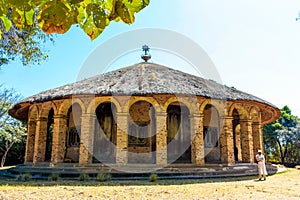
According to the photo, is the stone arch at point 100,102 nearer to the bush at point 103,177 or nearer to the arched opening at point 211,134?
the bush at point 103,177

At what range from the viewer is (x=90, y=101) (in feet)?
40.9

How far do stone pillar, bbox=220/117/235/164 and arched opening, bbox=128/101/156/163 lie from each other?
135 inches

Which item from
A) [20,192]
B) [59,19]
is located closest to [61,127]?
[20,192]

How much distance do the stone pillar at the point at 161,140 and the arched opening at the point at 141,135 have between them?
1160mm

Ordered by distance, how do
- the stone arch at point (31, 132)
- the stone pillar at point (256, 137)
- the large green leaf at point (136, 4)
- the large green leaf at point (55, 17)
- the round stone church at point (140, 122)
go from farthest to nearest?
the stone pillar at point (256, 137), the stone arch at point (31, 132), the round stone church at point (140, 122), the large green leaf at point (136, 4), the large green leaf at point (55, 17)

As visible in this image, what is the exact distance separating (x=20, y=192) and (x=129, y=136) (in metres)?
6.35

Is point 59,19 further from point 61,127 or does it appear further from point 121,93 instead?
point 61,127

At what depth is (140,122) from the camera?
43.5 feet

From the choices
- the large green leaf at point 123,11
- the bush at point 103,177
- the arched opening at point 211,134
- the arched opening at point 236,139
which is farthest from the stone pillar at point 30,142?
the large green leaf at point 123,11

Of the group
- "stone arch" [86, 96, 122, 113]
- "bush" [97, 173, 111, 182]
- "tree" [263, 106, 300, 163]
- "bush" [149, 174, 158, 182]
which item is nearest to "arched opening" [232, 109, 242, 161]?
"stone arch" [86, 96, 122, 113]

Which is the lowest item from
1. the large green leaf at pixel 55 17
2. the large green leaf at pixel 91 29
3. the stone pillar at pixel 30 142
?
the stone pillar at pixel 30 142

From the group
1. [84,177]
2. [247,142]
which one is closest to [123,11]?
[84,177]

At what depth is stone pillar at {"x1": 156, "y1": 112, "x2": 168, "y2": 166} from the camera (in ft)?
37.7

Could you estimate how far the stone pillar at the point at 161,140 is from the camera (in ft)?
37.7
